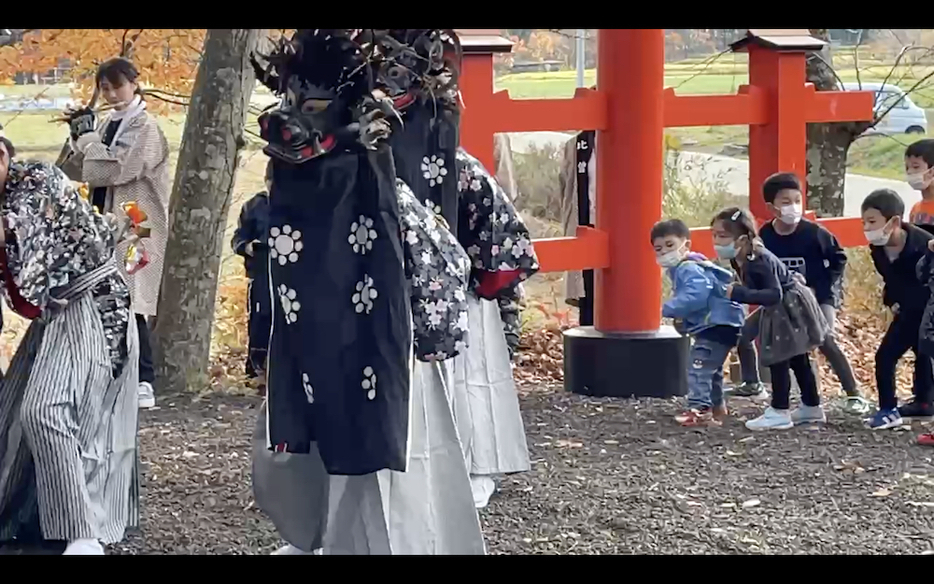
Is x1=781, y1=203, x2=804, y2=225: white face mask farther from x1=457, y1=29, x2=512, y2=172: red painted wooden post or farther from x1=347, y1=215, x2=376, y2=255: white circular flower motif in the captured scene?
x1=347, y1=215, x2=376, y2=255: white circular flower motif

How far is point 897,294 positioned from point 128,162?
374 cm

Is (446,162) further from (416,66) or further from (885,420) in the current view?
(885,420)

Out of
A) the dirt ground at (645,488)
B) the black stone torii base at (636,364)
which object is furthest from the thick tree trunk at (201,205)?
the black stone torii base at (636,364)

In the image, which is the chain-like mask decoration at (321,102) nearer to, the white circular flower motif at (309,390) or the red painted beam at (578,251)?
the white circular flower motif at (309,390)

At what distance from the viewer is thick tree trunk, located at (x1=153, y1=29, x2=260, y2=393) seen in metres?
7.86

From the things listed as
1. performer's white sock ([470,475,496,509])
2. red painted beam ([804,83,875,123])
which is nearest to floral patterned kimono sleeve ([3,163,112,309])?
performer's white sock ([470,475,496,509])

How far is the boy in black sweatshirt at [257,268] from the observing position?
4.40m

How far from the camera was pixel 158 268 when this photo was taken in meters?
7.43

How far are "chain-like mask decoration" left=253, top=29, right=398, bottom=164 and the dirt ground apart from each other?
159cm

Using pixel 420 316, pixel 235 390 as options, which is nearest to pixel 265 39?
pixel 235 390

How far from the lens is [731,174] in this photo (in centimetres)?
1357

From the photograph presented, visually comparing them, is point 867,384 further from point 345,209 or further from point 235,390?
point 345,209

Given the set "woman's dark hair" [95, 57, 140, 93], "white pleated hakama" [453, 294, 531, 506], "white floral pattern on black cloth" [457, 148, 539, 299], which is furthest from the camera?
"woman's dark hair" [95, 57, 140, 93]

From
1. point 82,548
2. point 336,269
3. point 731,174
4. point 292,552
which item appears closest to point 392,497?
point 292,552
